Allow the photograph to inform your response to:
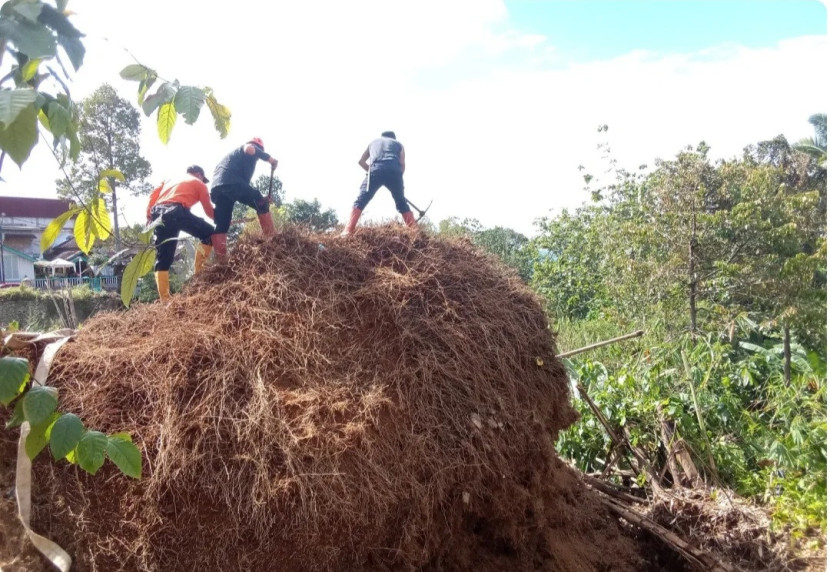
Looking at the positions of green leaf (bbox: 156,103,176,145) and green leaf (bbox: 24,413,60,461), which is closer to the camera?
green leaf (bbox: 24,413,60,461)

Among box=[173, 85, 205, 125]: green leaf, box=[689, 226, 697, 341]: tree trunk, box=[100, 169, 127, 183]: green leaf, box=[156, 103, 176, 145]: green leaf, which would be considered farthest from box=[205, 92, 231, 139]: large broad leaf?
box=[689, 226, 697, 341]: tree trunk

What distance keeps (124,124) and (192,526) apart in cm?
1793

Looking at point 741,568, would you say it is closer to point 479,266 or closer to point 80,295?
point 479,266

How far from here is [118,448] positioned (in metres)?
1.20

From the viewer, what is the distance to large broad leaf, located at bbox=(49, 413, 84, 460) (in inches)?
44.0

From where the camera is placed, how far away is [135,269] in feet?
5.66

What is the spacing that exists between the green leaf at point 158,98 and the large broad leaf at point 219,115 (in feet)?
0.61

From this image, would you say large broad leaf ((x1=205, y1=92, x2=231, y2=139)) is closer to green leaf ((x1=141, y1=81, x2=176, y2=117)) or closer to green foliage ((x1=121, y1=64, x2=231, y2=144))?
green foliage ((x1=121, y1=64, x2=231, y2=144))

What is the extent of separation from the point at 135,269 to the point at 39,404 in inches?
Answer: 25.8

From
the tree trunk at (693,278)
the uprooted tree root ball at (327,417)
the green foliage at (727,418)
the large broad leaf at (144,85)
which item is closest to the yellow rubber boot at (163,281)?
the uprooted tree root ball at (327,417)

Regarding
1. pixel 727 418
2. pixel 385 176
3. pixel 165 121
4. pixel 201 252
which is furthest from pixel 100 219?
pixel 727 418

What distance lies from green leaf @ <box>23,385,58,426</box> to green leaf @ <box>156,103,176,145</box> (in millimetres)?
606

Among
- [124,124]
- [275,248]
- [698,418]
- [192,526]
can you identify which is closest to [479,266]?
[275,248]

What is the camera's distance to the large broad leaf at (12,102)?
0.88 meters
